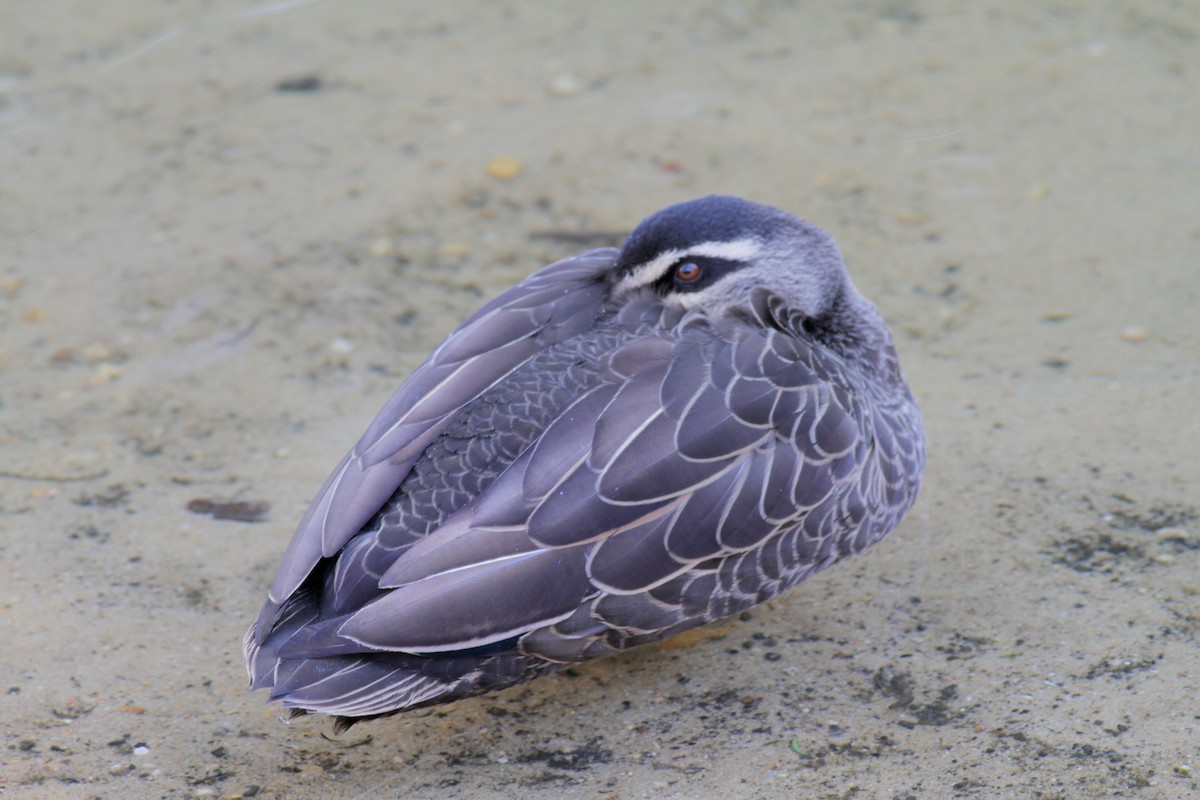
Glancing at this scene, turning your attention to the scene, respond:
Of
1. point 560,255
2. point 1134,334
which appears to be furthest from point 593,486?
point 1134,334

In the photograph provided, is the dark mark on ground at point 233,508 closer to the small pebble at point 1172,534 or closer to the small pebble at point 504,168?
the small pebble at point 504,168

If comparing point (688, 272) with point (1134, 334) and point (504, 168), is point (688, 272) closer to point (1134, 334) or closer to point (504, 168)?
point (1134, 334)

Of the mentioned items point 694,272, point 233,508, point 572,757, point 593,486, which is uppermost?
point 694,272

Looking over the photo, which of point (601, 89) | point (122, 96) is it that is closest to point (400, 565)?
point (601, 89)

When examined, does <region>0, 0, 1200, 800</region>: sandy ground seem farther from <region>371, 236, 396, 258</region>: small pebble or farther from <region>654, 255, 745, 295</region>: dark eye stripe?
<region>654, 255, 745, 295</region>: dark eye stripe

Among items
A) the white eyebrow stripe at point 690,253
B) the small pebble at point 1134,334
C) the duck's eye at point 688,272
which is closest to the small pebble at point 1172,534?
the small pebble at point 1134,334

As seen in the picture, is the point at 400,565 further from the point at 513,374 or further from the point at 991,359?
the point at 991,359
